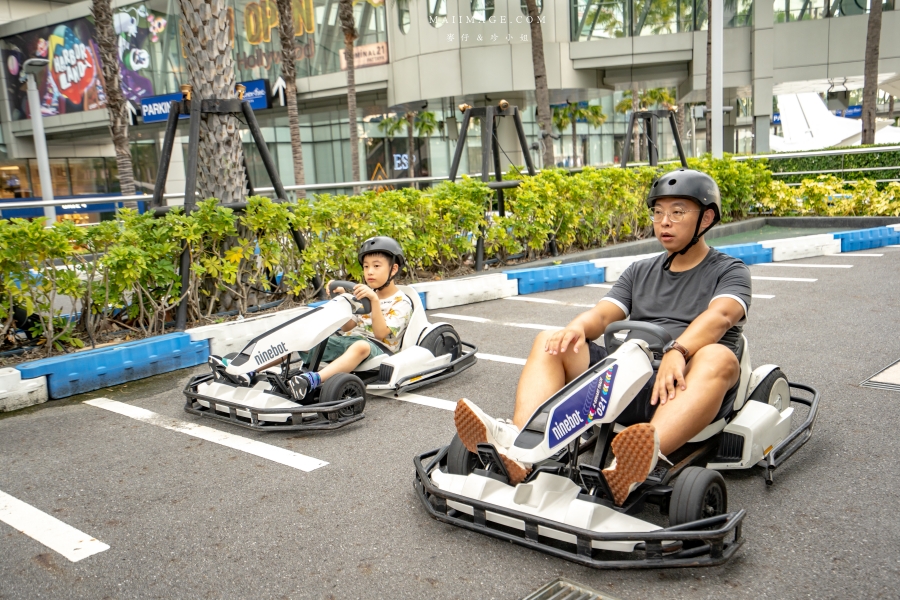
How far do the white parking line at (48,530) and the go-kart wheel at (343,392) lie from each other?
148 centimetres

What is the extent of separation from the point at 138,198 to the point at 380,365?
6.85m

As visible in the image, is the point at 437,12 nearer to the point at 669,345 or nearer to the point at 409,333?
the point at 409,333

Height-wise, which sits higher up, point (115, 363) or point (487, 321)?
point (115, 363)

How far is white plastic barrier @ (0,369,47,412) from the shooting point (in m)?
5.03

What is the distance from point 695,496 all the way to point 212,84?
6.10m

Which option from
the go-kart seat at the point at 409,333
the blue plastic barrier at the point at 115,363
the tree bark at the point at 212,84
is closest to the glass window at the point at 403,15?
the tree bark at the point at 212,84

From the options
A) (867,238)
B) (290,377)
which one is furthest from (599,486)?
(867,238)

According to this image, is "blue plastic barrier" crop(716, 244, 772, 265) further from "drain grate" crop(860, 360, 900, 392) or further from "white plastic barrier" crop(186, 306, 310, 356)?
"white plastic barrier" crop(186, 306, 310, 356)

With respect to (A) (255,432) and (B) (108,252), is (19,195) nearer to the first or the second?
(B) (108,252)

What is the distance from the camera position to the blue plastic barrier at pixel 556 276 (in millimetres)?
8664

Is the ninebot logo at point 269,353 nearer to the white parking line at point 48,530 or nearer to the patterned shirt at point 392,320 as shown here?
the patterned shirt at point 392,320

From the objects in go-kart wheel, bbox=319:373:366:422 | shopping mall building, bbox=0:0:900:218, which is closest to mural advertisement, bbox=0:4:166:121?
shopping mall building, bbox=0:0:900:218

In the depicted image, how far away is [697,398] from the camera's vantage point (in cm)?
304

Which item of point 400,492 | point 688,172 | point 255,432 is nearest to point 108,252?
point 255,432
